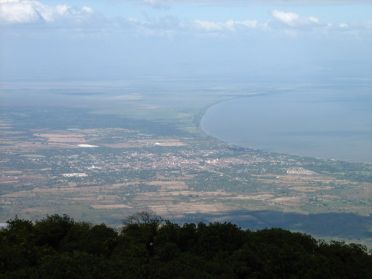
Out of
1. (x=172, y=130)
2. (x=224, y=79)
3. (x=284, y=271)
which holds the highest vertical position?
(x=224, y=79)

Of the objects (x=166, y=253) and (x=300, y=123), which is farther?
(x=300, y=123)

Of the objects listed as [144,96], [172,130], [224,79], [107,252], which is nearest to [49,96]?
[144,96]

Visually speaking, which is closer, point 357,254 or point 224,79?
point 357,254

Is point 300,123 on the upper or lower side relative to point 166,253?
upper

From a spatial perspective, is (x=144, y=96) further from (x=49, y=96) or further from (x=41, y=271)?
(x=41, y=271)
